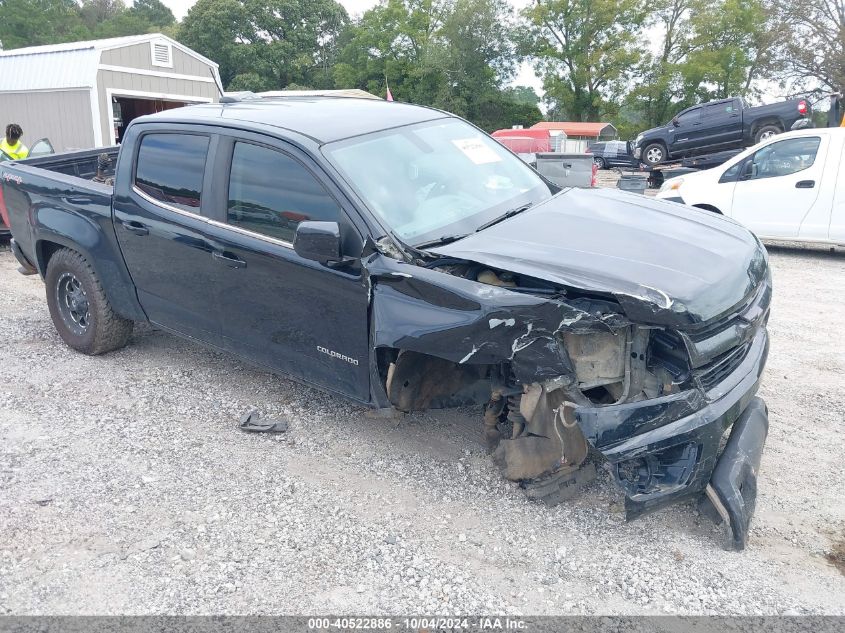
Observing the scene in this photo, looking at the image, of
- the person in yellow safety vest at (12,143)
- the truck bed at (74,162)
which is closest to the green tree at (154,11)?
the person in yellow safety vest at (12,143)

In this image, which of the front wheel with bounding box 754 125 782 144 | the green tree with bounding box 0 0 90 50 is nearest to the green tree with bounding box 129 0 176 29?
the green tree with bounding box 0 0 90 50

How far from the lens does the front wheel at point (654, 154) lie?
65.7 ft

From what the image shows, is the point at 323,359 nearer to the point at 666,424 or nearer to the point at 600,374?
the point at 600,374

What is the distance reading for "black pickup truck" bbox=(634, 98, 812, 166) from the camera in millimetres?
17578

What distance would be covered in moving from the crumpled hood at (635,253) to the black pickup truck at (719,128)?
51.3ft

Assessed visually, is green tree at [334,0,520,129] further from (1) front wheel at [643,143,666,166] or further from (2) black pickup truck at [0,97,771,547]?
(2) black pickup truck at [0,97,771,547]

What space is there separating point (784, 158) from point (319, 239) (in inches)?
301

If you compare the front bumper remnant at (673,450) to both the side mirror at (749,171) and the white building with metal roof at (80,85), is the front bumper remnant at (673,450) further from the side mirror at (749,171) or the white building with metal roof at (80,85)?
the white building with metal roof at (80,85)

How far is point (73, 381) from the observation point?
5074 mm

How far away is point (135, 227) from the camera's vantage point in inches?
184

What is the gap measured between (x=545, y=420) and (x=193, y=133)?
2.79 metres

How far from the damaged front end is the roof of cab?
103 centimetres

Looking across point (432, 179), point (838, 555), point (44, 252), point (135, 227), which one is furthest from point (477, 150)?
point (44, 252)

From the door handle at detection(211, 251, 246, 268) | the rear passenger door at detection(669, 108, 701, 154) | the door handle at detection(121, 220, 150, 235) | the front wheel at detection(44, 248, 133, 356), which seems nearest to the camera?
the door handle at detection(211, 251, 246, 268)
